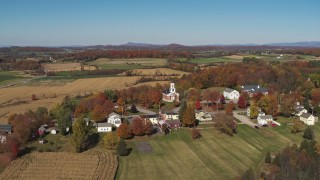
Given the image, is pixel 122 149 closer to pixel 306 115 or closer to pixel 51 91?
pixel 306 115

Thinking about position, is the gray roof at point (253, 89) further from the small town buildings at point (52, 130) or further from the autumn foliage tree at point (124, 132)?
the small town buildings at point (52, 130)

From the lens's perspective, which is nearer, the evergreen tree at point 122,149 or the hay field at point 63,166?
the hay field at point 63,166

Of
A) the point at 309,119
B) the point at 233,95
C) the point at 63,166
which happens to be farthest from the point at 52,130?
the point at 233,95

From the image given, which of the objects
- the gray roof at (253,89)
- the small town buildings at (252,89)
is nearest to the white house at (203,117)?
the small town buildings at (252,89)

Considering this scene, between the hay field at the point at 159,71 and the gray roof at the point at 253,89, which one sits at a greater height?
the gray roof at the point at 253,89

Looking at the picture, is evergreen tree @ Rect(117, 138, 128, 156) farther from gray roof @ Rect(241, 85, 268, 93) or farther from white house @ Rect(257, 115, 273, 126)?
gray roof @ Rect(241, 85, 268, 93)

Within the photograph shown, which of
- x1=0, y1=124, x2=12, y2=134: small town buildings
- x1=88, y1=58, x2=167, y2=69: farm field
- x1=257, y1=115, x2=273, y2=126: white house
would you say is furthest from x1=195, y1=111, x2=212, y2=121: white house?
x1=88, y1=58, x2=167, y2=69: farm field
